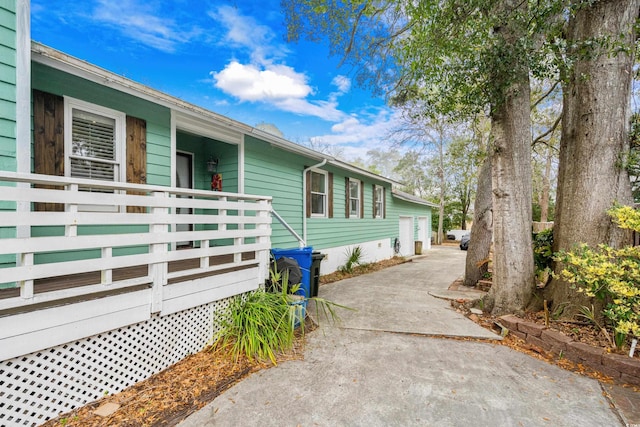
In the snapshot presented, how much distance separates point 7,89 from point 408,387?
4.66 metres

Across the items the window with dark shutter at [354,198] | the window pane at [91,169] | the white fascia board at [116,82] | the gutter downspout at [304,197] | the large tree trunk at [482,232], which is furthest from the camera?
the window with dark shutter at [354,198]

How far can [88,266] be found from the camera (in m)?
2.27

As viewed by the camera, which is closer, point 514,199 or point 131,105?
point 131,105

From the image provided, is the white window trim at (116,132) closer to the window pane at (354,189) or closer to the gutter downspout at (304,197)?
the gutter downspout at (304,197)

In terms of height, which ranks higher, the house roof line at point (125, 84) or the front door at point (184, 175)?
the house roof line at point (125, 84)

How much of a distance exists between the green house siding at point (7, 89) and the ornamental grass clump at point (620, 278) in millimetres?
5817

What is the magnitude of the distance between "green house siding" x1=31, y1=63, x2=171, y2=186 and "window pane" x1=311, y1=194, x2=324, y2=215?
395cm

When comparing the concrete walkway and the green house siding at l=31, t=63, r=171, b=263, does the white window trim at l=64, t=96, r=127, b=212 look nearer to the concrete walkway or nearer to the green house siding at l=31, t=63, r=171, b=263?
the green house siding at l=31, t=63, r=171, b=263

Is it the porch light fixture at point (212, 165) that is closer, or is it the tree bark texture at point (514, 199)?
the tree bark texture at point (514, 199)

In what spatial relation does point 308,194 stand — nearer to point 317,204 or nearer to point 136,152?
point 317,204

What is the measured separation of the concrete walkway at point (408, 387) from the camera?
2207mm

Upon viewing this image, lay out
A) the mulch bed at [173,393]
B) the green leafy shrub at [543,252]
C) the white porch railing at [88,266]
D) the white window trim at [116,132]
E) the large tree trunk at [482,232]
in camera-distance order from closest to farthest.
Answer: the white porch railing at [88,266] → the mulch bed at [173,393] → the white window trim at [116,132] → the green leafy shrub at [543,252] → the large tree trunk at [482,232]

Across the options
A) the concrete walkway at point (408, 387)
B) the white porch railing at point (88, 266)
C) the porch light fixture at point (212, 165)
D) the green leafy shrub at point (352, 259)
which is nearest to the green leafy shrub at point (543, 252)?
the concrete walkway at point (408, 387)

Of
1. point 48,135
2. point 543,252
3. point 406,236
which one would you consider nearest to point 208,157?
point 48,135
